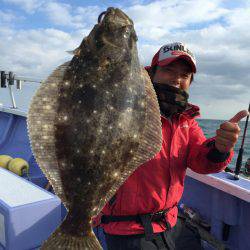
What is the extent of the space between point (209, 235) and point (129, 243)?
1.66m

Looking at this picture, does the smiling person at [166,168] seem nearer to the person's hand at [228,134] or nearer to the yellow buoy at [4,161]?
the person's hand at [228,134]

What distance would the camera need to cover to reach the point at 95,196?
214 centimetres

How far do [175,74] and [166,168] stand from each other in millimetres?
903

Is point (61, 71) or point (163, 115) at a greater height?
point (61, 71)

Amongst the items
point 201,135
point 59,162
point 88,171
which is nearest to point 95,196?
point 88,171

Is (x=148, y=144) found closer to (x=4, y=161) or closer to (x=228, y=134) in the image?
(x=228, y=134)

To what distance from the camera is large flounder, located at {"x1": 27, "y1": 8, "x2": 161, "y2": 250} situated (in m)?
2.06

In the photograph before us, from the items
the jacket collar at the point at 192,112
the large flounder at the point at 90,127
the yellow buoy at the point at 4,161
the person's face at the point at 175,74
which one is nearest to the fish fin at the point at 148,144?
the large flounder at the point at 90,127

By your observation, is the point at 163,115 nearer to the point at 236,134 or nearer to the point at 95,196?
the point at 236,134

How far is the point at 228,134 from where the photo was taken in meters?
2.70

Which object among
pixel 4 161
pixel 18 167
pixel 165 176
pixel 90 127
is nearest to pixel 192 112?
→ pixel 165 176

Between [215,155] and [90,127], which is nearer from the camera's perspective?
[90,127]

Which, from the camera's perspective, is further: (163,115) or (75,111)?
(163,115)

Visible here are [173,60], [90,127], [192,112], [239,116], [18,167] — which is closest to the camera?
[90,127]
